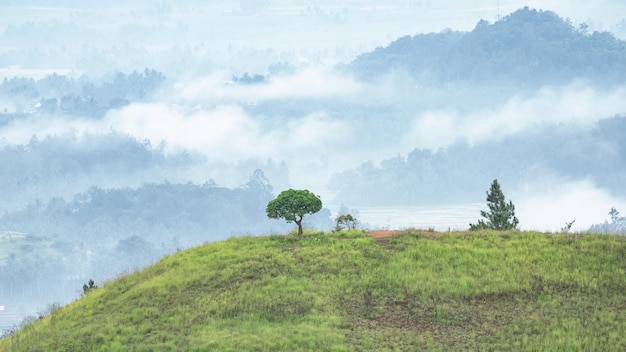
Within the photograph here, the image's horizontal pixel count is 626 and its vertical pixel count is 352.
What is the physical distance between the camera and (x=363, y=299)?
40.4 m

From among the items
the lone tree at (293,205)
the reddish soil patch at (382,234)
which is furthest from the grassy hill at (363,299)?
the lone tree at (293,205)

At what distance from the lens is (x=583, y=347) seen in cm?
3534

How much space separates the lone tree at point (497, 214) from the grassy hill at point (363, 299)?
9.23 meters

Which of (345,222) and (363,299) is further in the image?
(345,222)

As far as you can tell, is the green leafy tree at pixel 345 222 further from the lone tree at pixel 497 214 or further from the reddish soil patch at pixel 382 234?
the lone tree at pixel 497 214

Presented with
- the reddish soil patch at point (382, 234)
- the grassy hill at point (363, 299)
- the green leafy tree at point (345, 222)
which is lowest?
the grassy hill at point (363, 299)

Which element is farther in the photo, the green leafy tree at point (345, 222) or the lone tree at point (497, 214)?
the lone tree at point (497, 214)

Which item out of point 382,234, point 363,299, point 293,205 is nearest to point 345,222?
point 382,234

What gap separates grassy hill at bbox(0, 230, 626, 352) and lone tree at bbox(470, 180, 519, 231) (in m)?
9.23

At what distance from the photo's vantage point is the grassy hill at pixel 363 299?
3675cm

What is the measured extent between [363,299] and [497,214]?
63.7 ft

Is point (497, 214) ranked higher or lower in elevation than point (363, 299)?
higher

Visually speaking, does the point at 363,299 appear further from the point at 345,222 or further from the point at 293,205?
the point at 345,222

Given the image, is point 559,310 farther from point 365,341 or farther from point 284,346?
point 284,346
